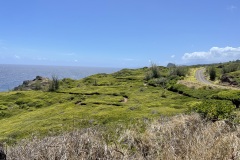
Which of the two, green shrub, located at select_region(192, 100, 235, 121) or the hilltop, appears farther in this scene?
the hilltop

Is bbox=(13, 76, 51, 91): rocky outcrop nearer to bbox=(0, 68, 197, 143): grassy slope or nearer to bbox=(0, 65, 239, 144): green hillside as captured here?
bbox=(0, 65, 239, 144): green hillside

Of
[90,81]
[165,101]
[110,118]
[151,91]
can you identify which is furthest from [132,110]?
[90,81]

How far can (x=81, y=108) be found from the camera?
69875 millimetres

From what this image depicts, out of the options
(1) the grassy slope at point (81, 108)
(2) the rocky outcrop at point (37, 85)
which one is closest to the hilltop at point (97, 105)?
(1) the grassy slope at point (81, 108)

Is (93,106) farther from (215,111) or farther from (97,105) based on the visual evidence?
(215,111)

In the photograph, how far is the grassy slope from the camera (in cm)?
5281

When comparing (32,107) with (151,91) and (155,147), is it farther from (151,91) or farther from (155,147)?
(155,147)

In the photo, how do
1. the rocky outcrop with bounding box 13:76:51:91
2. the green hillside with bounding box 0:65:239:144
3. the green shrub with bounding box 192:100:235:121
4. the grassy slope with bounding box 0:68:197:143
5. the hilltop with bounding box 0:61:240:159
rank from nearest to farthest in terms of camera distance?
the green shrub with bounding box 192:100:235:121, the hilltop with bounding box 0:61:240:159, the grassy slope with bounding box 0:68:197:143, the green hillside with bounding box 0:65:239:144, the rocky outcrop with bounding box 13:76:51:91

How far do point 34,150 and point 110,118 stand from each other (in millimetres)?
46222

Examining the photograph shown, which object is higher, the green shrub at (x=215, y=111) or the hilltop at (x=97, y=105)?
the green shrub at (x=215, y=111)

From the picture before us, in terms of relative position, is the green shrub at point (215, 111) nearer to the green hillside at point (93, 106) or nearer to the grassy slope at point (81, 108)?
the grassy slope at point (81, 108)

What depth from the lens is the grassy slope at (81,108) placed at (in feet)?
173

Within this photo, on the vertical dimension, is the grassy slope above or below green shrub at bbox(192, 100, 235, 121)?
below

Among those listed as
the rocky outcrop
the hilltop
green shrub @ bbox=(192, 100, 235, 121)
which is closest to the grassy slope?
the hilltop
